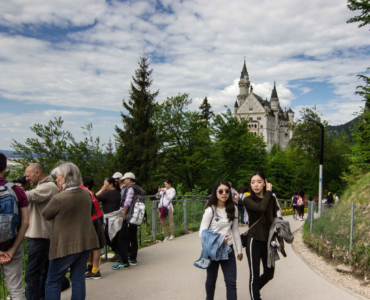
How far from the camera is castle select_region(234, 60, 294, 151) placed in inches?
4729

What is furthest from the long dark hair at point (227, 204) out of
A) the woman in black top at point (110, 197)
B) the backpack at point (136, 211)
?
the woman in black top at point (110, 197)

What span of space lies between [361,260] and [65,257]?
5.27 metres

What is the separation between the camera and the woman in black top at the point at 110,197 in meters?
6.62

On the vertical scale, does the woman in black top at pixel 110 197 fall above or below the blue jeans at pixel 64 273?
above

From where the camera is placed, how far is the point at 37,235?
4184 millimetres

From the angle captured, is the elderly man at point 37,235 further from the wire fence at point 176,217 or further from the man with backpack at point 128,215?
the wire fence at point 176,217

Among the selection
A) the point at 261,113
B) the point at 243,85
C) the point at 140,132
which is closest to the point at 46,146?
the point at 140,132

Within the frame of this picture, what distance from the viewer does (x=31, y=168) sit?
418 centimetres

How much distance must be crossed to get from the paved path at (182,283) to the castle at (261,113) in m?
107

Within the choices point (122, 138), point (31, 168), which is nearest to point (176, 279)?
point (31, 168)

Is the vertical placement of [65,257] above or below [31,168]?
below

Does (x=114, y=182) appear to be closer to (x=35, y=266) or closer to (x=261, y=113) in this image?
(x=35, y=266)

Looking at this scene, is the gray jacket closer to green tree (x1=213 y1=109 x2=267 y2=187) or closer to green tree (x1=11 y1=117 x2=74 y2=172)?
green tree (x1=11 y1=117 x2=74 y2=172)

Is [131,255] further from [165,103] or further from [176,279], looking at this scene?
[165,103]
